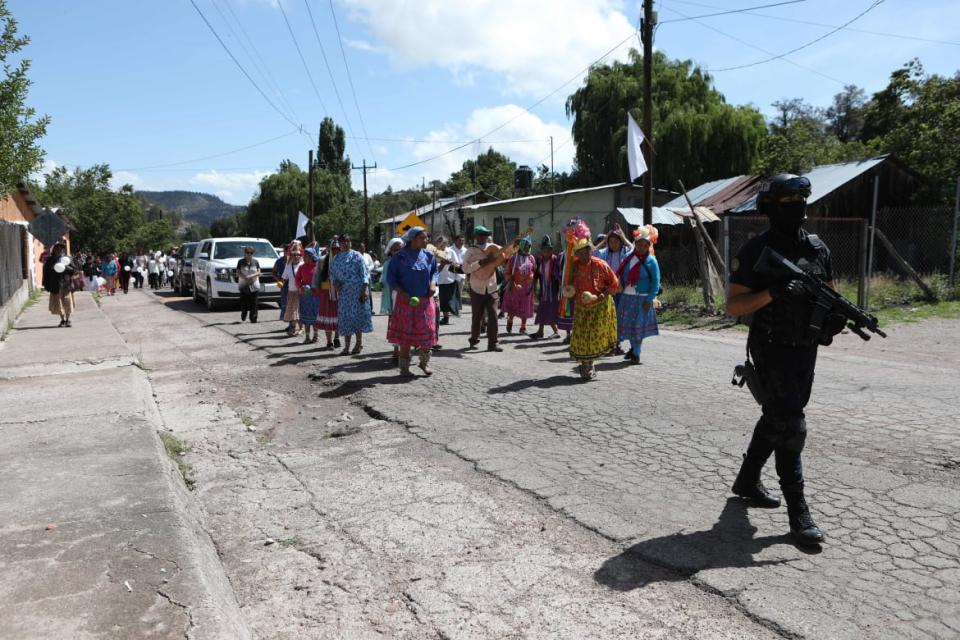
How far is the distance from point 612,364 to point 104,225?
56802mm

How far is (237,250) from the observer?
2152 cm

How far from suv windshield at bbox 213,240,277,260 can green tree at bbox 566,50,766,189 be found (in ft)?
77.5

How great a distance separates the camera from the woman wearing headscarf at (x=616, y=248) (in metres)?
10.0

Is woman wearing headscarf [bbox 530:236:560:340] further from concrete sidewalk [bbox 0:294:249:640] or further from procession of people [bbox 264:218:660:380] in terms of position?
concrete sidewalk [bbox 0:294:249:640]

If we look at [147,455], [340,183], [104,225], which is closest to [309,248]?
[147,455]

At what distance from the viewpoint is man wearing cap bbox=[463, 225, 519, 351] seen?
10.9m

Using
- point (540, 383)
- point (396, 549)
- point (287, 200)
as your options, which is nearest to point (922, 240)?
point (540, 383)

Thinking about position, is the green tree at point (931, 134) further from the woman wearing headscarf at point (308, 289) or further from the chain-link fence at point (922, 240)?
the woman wearing headscarf at point (308, 289)

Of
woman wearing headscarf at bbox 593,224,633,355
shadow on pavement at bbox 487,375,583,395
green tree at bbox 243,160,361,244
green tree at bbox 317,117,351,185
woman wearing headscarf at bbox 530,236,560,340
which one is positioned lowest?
shadow on pavement at bbox 487,375,583,395

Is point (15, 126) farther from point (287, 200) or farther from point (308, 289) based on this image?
point (287, 200)

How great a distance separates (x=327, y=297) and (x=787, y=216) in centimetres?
896

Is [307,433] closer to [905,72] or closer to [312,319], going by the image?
[312,319]

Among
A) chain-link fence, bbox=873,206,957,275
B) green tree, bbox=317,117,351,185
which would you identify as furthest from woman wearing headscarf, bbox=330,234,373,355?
green tree, bbox=317,117,351,185

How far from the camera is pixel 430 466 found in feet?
18.4
